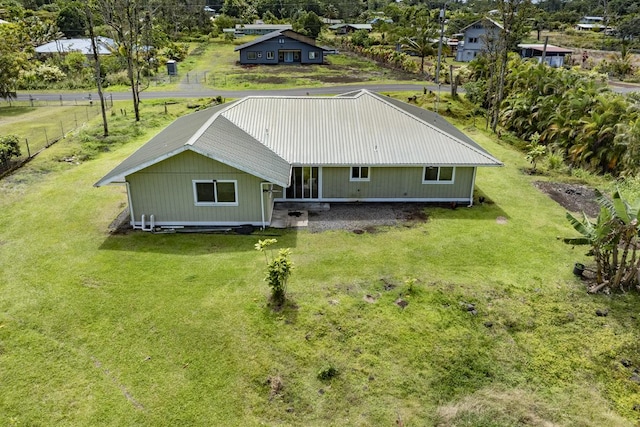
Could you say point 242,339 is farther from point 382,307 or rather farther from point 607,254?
point 607,254

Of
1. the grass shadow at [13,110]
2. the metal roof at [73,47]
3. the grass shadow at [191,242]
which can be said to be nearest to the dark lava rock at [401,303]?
the grass shadow at [191,242]

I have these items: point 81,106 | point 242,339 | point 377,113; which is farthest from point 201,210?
point 81,106

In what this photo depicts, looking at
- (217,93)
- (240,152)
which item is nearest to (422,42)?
(217,93)

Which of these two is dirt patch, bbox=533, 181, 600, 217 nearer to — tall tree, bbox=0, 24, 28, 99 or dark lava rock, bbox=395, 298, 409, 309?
dark lava rock, bbox=395, 298, 409, 309

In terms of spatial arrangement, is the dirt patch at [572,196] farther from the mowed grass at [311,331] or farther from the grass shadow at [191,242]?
the grass shadow at [191,242]

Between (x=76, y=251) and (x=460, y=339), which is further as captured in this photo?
(x=76, y=251)

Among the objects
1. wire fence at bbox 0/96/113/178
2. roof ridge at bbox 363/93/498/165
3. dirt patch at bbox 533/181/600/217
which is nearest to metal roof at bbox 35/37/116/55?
wire fence at bbox 0/96/113/178
